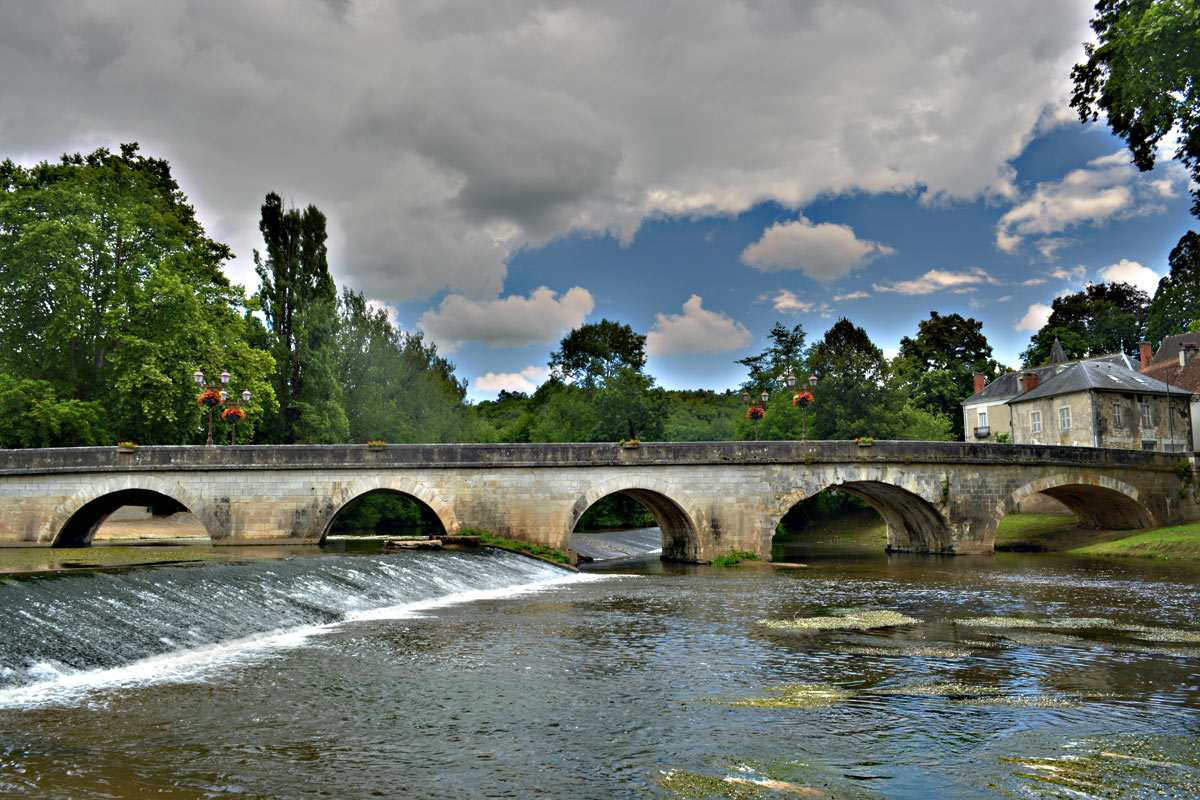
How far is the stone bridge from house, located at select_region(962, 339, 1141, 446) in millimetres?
15807

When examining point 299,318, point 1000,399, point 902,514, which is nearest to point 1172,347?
point 1000,399

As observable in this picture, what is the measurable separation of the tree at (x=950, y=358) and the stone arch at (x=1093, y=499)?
23760mm

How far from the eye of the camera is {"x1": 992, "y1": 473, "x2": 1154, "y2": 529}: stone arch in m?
29.7

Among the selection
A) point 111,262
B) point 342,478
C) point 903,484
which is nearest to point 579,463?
point 342,478

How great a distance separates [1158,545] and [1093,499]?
21.1 feet

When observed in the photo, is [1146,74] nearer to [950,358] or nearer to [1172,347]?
[1172,347]

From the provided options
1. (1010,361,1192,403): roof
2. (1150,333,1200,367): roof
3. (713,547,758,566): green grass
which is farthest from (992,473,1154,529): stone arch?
(1150,333,1200,367): roof

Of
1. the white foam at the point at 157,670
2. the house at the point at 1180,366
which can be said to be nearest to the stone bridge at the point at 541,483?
the house at the point at 1180,366

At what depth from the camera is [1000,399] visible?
48.7 meters

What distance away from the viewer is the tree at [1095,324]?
5769cm

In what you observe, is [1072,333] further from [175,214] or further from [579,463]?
[175,214]

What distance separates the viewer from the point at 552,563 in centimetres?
2505

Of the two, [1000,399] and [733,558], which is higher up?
[1000,399]

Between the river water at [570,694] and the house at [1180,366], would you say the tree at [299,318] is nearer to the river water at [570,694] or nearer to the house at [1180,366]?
the river water at [570,694]
